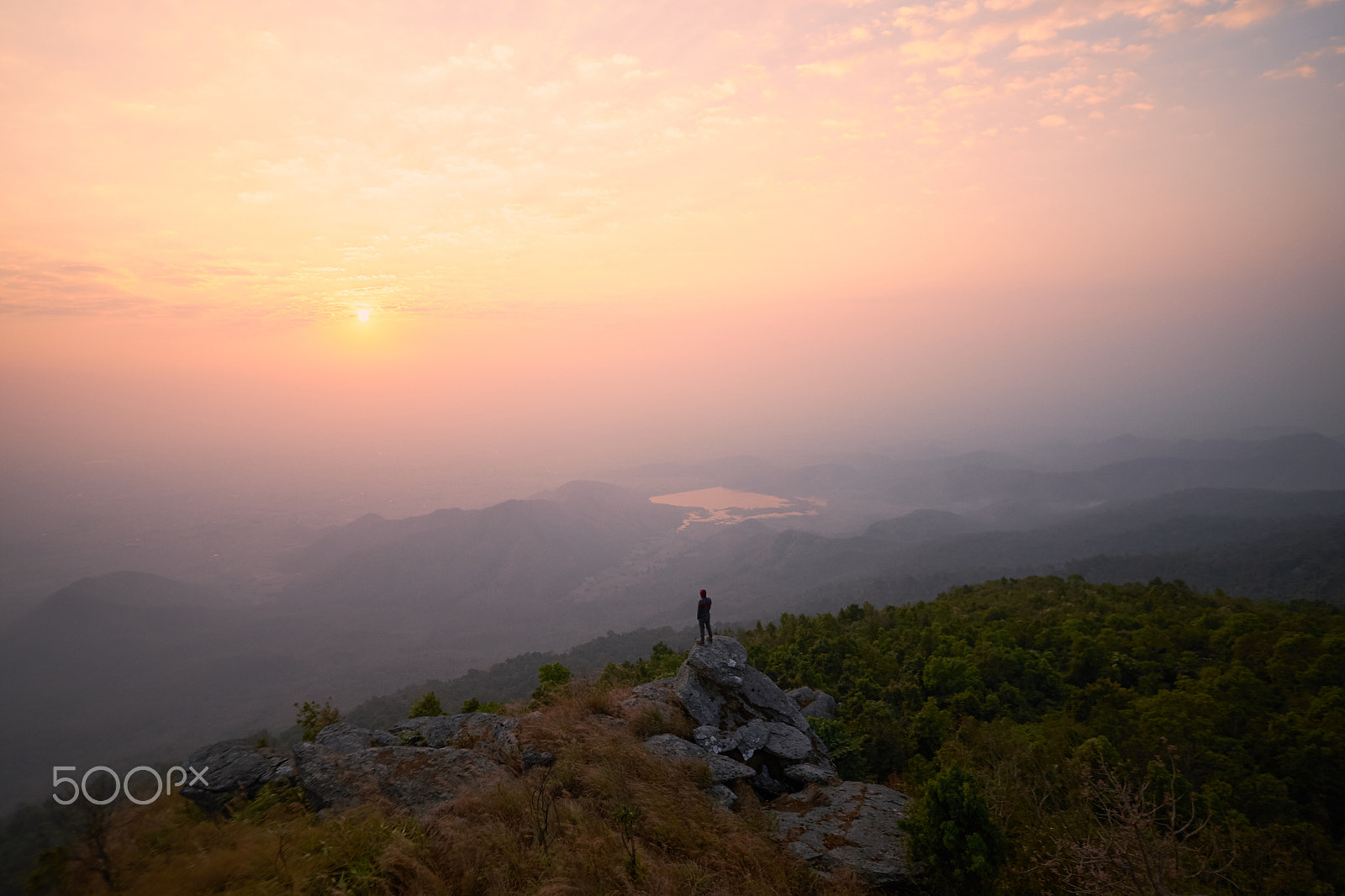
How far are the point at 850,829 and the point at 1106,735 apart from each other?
1160 centimetres

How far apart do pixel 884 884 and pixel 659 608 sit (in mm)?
166169

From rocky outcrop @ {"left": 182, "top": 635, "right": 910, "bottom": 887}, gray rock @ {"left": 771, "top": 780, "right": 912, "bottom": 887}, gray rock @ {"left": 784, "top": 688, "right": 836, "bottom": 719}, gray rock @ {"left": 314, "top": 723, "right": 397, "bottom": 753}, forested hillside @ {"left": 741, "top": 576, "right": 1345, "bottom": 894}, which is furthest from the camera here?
gray rock @ {"left": 784, "top": 688, "right": 836, "bottom": 719}

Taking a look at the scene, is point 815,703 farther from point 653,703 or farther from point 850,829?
point 850,829

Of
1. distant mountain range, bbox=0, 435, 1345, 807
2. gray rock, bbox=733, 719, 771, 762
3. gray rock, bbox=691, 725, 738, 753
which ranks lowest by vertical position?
distant mountain range, bbox=0, 435, 1345, 807

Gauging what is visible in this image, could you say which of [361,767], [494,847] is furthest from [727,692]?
[361,767]

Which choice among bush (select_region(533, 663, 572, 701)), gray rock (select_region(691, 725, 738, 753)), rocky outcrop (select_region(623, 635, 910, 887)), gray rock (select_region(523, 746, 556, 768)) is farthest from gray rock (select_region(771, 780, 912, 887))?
bush (select_region(533, 663, 572, 701))

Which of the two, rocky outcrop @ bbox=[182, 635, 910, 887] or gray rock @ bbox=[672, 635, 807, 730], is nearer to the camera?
rocky outcrop @ bbox=[182, 635, 910, 887]

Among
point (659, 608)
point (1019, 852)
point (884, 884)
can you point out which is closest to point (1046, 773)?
point (1019, 852)

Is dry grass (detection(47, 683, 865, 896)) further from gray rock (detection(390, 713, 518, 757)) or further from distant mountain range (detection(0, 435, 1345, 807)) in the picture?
distant mountain range (detection(0, 435, 1345, 807))

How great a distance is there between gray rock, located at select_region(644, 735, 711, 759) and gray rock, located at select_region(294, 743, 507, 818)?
3035mm

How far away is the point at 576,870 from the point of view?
6777 mm

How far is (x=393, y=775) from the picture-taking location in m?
10.6

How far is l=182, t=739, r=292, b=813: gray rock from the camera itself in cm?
1005

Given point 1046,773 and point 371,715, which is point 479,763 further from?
point 371,715
